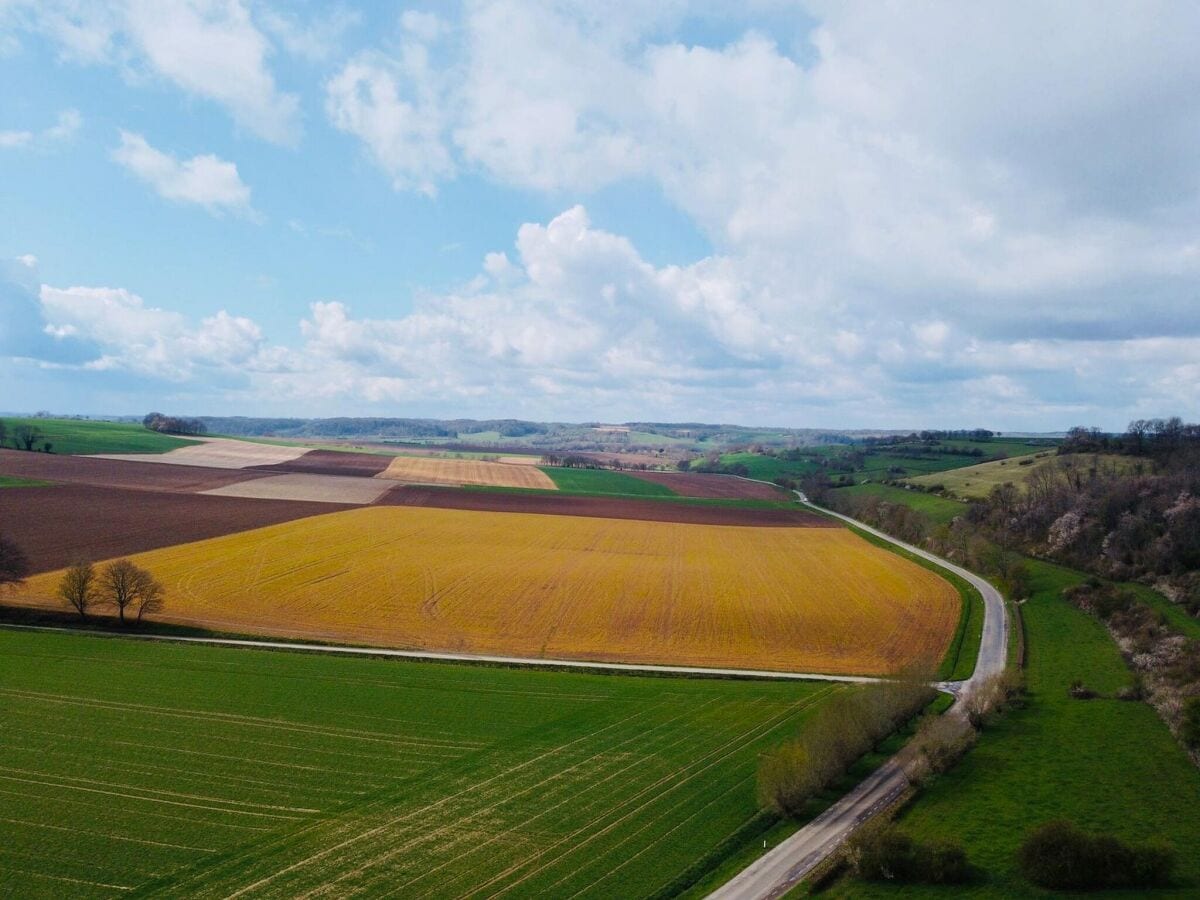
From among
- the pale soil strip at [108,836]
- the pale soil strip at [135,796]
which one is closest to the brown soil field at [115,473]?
the pale soil strip at [135,796]

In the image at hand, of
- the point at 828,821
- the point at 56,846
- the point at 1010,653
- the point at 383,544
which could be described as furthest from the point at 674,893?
the point at 383,544

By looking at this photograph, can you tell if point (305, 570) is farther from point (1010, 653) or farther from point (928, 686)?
point (1010, 653)

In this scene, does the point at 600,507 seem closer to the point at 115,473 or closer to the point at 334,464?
the point at 334,464

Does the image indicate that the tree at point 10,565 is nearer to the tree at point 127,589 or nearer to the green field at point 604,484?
the tree at point 127,589

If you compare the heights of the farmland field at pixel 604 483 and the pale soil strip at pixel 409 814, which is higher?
the farmland field at pixel 604 483

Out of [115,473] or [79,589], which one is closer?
[79,589]

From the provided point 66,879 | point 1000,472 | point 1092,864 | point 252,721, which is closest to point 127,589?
point 252,721

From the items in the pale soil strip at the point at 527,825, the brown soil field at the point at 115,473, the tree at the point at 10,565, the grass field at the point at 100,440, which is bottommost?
the pale soil strip at the point at 527,825
